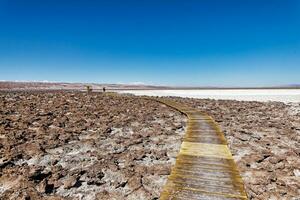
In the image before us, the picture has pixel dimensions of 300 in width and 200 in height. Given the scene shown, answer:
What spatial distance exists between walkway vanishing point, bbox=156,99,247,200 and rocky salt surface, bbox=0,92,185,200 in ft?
1.48

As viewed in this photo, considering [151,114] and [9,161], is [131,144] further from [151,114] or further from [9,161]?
[151,114]

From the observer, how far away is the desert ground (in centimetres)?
709

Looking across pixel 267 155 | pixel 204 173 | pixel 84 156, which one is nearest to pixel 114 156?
pixel 84 156

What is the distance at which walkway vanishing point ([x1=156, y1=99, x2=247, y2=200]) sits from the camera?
6.56 metres

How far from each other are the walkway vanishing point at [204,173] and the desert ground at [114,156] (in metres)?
0.38

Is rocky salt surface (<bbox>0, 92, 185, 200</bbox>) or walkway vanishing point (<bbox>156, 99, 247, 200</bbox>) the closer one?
walkway vanishing point (<bbox>156, 99, 247, 200</bbox>)

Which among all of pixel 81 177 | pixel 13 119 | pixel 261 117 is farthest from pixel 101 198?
pixel 261 117

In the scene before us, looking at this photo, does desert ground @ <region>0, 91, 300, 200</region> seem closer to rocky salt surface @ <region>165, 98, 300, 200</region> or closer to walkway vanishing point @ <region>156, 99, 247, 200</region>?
rocky salt surface @ <region>165, 98, 300, 200</region>

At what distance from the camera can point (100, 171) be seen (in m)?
8.20

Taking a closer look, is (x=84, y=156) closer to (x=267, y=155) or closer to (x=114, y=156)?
(x=114, y=156)

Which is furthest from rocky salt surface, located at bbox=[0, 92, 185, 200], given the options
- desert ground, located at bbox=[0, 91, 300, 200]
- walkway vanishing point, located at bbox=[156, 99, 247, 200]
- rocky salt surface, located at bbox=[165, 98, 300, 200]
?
rocky salt surface, located at bbox=[165, 98, 300, 200]

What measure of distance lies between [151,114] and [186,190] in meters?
12.1

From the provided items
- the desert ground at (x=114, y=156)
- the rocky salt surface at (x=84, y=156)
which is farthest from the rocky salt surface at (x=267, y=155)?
the rocky salt surface at (x=84, y=156)

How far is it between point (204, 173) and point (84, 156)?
443 centimetres
